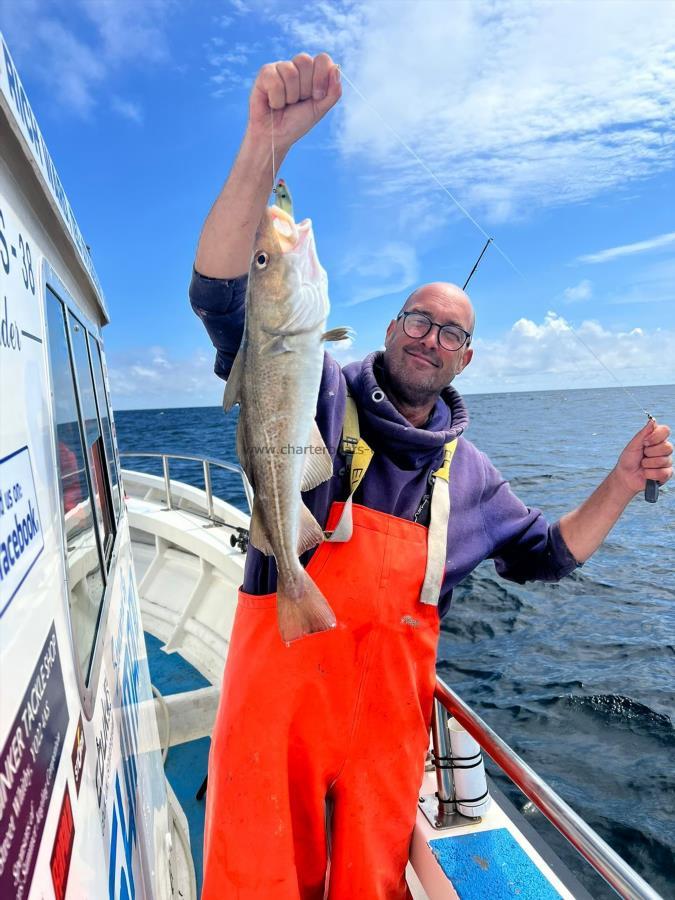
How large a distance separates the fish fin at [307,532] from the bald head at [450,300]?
126cm

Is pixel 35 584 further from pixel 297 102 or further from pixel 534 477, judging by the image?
pixel 534 477

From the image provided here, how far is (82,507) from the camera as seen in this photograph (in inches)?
82.0

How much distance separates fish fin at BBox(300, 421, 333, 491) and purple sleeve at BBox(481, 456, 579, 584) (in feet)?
3.59

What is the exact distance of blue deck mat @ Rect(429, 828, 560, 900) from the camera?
7.30ft

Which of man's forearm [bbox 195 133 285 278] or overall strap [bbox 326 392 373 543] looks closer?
man's forearm [bbox 195 133 285 278]

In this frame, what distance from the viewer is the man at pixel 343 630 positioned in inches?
81.7

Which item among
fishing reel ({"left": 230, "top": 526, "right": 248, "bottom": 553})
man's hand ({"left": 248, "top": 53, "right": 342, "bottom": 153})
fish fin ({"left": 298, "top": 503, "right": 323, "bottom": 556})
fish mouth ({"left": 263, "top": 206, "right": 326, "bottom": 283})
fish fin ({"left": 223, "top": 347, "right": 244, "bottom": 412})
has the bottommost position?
fishing reel ({"left": 230, "top": 526, "right": 248, "bottom": 553})

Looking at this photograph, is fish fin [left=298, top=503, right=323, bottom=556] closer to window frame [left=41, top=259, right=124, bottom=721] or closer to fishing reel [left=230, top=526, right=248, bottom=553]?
window frame [left=41, top=259, right=124, bottom=721]

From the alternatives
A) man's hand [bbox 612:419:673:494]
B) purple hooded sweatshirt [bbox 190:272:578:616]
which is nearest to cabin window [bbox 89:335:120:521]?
purple hooded sweatshirt [bbox 190:272:578:616]

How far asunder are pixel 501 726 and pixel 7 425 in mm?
6194

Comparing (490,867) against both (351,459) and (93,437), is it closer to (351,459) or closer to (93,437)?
(351,459)

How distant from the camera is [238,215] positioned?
1.92 metres

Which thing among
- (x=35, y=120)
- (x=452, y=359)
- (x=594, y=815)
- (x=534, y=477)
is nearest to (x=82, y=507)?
(x=35, y=120)

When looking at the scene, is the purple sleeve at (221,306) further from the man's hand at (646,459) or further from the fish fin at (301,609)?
the man's hand at (646,459)
